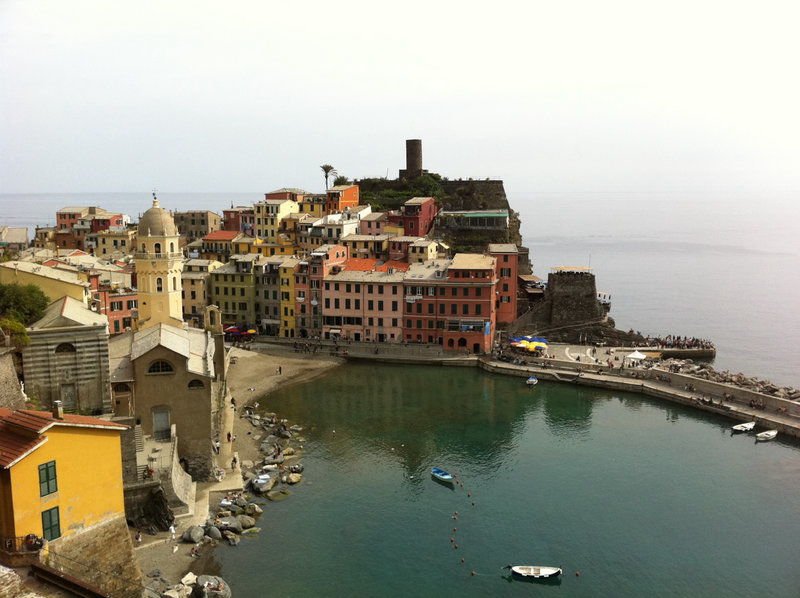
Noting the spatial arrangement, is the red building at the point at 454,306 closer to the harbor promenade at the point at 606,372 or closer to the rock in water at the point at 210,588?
the harbor promenade at the point at 606,372

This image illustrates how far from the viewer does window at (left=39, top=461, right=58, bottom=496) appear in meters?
20.5

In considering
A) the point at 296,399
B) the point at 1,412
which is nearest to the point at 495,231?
the point at 296,399

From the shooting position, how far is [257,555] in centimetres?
3086

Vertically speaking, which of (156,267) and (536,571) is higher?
(156,267)

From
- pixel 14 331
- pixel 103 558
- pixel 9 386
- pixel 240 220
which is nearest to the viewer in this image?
pixel 103 558

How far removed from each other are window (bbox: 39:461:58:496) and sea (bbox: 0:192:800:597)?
1048cm

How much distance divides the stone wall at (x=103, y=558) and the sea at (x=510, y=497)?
515 centimetres

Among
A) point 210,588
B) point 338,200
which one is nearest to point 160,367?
point 210,588

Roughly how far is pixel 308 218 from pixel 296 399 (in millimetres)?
39359

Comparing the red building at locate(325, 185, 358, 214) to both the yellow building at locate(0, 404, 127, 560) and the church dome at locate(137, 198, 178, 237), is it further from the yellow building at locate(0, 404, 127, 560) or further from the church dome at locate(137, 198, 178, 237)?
the yellow building at locate(0, 404, 127, 560)

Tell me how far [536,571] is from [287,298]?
47023 mm

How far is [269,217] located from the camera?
302 ft

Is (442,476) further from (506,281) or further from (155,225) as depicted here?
(506,281)

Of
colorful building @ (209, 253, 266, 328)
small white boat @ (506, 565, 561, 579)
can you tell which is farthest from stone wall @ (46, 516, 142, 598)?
colorful building @ (209, 253, 266, 328)
